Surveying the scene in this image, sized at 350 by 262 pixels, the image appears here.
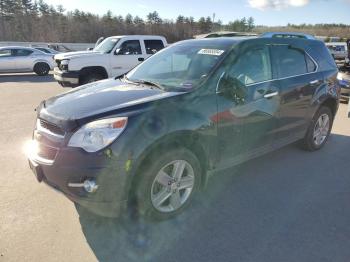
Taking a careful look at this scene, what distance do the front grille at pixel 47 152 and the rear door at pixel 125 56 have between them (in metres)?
8.56

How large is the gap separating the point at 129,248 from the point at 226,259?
0.85 metres

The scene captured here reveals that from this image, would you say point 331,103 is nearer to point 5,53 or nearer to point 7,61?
point 7,61

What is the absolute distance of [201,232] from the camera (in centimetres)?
317

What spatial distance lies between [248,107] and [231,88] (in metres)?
0.35

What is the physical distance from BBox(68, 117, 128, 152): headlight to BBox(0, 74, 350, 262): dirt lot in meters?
0.90

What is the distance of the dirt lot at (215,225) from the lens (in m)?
2.88

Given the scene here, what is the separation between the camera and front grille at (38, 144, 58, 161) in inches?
117

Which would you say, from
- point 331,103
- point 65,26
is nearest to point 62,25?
point 65,26

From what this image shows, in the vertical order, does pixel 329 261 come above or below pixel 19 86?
above

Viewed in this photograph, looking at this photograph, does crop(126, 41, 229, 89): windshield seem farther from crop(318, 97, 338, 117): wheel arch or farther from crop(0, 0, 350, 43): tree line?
crop(0, 0, 350, 43): tree line

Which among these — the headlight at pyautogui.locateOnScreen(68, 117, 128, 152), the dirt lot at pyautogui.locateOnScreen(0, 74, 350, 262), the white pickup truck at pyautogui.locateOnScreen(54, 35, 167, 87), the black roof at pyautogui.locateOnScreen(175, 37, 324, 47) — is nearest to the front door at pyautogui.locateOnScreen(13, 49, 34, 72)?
the white pickup truck at pyautogui.locateOnScreen(54, 35, 167, 87)

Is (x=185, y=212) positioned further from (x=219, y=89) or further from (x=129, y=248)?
(x=219, y=89)

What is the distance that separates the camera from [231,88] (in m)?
3.62

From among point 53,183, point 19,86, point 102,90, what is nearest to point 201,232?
point 53,183
